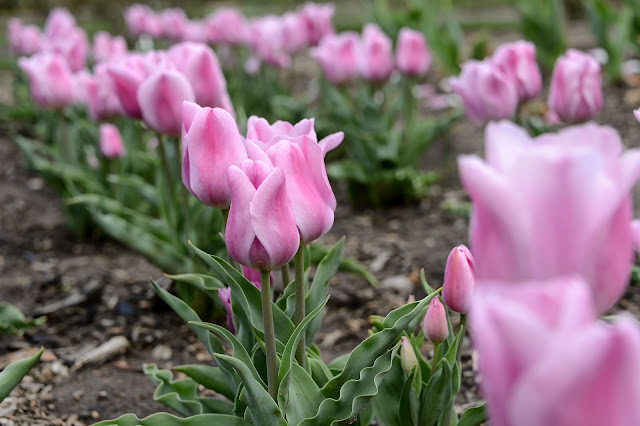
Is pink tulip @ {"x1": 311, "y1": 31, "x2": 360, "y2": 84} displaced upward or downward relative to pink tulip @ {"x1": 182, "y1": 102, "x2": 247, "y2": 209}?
downward

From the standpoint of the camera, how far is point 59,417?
1.87 m

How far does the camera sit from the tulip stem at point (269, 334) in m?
1.12

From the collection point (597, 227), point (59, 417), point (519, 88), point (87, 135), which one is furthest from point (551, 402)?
point (87, 135)

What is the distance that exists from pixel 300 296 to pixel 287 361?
13cm

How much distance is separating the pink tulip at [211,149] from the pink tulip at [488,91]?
51.8 inches

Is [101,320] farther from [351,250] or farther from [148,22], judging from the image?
[148,22]

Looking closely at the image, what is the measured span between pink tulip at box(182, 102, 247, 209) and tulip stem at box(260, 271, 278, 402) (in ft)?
Result: 0.67

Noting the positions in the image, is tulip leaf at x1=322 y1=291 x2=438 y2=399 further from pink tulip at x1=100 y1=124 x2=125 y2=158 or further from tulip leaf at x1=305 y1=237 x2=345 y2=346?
pink tulip at x1=100 y1=124 x2=125 y2=158

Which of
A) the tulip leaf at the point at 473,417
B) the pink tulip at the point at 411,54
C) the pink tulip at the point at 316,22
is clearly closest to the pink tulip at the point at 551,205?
the tulip leaf at the point at 473,417

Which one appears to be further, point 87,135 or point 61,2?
point 61,2

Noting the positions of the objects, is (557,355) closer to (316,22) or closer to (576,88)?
(576,88)

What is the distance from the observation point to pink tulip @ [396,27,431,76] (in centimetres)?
356

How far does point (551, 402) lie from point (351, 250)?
8.71 feet

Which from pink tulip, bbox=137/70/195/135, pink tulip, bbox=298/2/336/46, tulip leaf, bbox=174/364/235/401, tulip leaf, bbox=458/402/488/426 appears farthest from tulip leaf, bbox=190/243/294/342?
pink tulip, bbox=298/2/336/46
